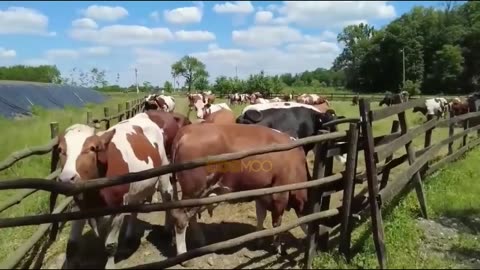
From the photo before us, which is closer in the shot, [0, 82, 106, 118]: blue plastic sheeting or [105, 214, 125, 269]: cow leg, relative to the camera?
[105, 214, 125, 269]: cow leg

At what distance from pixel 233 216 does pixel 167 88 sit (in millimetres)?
90031

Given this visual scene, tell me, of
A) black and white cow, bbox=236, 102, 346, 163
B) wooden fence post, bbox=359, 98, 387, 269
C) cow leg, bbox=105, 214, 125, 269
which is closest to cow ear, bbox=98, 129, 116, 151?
cow leg, bbox=105, 214, 125, 269

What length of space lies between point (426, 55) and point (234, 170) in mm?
80482

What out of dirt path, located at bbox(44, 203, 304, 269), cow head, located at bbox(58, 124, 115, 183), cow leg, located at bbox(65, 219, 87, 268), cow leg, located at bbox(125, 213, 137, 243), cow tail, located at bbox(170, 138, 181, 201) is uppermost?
cow head, located at bbox(58, 124, 115, 183)

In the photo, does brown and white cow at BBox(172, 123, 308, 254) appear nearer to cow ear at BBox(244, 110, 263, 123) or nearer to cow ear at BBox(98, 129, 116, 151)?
cow ear at BBox(98, 129, 116, 151)

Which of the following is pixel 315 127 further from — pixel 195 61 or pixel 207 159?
pixel 195 61

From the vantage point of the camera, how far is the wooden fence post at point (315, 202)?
5.21m

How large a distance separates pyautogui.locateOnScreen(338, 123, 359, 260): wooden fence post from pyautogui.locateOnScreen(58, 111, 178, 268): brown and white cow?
7.55ft

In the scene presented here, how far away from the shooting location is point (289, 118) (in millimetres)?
10594

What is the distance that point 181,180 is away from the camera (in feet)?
18.9

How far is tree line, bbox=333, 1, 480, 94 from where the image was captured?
6912cm

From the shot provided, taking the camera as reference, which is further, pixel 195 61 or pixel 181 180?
pixel 195 61

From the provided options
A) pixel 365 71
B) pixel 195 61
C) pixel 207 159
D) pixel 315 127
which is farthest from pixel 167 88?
pixel 207 159

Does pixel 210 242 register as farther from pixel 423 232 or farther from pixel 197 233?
pixel 423 232
